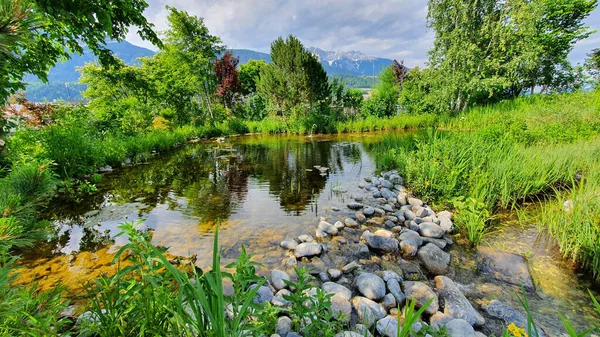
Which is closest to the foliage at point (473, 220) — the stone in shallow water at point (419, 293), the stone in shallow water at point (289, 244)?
the stone in shallow water at point (419, 293)

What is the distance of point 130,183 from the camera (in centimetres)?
530

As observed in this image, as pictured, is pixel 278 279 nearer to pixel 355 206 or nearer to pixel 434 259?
pixel 434 259

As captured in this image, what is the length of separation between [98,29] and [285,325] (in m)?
4.35

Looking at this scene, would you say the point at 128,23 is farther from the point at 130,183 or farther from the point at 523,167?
the point at 523,167

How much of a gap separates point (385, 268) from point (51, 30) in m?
5.21

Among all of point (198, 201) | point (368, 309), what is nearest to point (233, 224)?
point (198, 201)

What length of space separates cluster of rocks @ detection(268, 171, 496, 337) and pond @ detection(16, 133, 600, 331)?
0.22m

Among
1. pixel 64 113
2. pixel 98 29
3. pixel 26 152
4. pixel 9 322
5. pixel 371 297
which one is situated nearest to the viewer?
pixel 9 322

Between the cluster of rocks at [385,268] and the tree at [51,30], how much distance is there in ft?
5.86

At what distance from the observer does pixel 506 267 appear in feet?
7.98

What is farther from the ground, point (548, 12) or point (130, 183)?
point (548, 12)

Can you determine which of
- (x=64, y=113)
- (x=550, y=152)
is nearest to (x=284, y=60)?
(x=64, y=113)

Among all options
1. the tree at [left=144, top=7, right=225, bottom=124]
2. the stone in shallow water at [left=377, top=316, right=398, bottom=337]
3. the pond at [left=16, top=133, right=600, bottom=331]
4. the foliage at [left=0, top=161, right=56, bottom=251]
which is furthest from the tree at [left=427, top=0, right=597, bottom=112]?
the foliage at [left=0, top=161, right=56, bottom=251]

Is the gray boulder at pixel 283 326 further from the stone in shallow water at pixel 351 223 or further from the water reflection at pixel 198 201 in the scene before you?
the stone in shallow water at pixel 351 223
